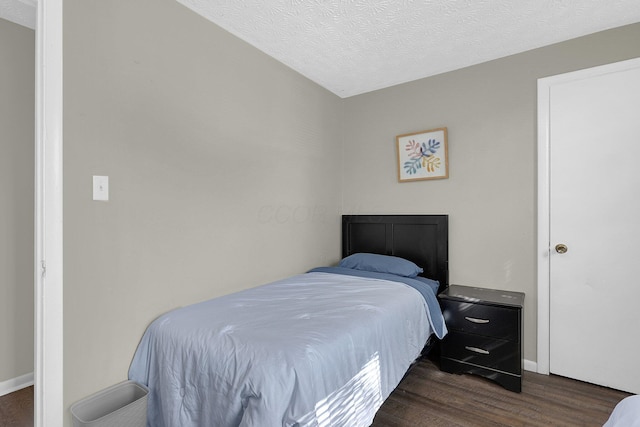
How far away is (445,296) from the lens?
95.7 inches

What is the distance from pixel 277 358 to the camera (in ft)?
3.88

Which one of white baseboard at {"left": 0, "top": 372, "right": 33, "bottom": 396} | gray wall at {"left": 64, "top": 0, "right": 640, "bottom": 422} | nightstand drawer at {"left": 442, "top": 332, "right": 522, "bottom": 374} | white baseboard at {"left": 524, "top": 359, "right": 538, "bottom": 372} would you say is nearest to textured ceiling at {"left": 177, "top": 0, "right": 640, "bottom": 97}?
gray wall at {"left": 64, "top": 0, "right": 640, "bottom": 422}

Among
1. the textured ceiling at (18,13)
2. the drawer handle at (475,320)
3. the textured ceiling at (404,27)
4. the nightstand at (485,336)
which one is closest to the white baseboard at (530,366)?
the nightstand at (485,336)

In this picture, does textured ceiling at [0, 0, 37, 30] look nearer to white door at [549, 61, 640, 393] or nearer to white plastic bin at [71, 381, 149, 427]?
white plastic bin at [71, 381, 149, 427]

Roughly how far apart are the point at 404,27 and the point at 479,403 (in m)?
2.57

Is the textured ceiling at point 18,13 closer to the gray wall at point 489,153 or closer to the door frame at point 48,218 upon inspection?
the door frame at point 48,218

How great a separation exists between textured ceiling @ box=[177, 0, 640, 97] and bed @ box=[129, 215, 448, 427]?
1.84 meters

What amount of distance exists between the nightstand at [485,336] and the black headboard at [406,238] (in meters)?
0.40

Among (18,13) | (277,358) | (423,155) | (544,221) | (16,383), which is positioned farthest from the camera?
(423,155)

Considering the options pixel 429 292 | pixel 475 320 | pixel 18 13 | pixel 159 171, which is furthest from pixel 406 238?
pixel 18 13

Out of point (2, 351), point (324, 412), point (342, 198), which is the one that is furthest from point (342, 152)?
point (2, 351)

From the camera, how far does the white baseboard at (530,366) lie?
2.44m

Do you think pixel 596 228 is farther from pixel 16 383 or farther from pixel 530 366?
pixel 16 383

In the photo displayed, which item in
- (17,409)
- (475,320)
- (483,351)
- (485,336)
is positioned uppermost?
(475,320)
